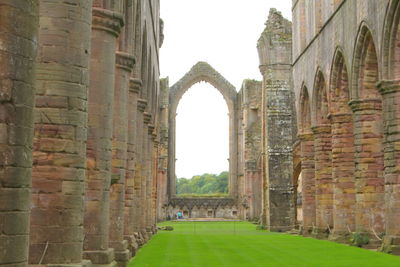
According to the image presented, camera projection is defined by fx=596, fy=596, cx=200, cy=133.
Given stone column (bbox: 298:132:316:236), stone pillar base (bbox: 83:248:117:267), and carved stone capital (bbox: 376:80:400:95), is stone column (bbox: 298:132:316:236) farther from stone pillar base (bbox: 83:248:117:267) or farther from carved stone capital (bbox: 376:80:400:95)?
stone pillar base (bbox: 83:248:117:267)

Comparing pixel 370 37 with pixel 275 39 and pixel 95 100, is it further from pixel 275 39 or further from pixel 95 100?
pixel 275 39

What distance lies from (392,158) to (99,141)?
6.85 metres

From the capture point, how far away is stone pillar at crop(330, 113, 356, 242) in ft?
56.2

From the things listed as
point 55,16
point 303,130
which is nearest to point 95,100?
point 55,16

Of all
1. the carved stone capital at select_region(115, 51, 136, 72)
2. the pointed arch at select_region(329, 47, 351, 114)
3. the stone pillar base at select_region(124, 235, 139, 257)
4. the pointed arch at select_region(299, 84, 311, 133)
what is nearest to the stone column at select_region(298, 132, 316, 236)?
the pointed arch at select_region(299, 84, 311, 133)

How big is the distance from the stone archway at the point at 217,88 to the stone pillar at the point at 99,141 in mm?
31956

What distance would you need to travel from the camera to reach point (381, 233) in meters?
15.0

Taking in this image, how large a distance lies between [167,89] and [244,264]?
91.0 feet

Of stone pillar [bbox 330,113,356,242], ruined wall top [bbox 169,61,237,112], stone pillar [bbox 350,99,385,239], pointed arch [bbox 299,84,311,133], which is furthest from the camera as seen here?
ruined wall top [bbox 169,61,237,112]

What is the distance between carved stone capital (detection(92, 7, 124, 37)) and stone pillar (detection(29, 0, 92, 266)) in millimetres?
1791

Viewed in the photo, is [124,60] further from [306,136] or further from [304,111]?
[304,111]

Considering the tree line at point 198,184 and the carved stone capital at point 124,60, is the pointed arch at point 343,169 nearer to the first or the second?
the carved stone capital at point 124,60

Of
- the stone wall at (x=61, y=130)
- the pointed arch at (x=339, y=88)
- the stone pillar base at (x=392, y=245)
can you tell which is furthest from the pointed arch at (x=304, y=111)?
the stone wall at (x=61, y=130)

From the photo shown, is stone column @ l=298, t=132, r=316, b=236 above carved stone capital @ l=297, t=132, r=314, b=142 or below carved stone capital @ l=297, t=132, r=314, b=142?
below
